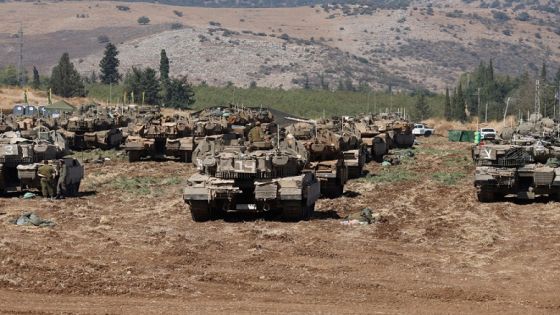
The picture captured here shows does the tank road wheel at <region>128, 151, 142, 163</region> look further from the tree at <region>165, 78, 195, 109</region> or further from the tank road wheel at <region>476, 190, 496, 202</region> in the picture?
the tree at <region>165, 78, 195, 109</region>

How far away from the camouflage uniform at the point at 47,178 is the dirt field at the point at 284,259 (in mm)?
865

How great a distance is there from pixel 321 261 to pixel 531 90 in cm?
9140

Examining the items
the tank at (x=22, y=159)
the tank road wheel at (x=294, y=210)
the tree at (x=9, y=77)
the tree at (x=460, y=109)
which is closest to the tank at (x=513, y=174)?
the tank road wheel at (x=294, y=210)

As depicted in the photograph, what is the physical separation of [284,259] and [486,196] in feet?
37.8

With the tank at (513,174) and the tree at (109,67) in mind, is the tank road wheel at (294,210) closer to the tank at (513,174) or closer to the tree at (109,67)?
the tank at (513,174)

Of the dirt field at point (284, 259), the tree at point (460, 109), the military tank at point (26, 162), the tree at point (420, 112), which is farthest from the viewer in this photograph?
the tree at point (420, 112)

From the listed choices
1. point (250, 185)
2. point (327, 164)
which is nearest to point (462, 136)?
point (327, 164)

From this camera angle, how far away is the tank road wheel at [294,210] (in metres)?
25.5

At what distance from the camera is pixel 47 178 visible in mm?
31141

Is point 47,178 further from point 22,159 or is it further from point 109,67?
point 109,67

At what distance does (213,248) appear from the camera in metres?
21.8

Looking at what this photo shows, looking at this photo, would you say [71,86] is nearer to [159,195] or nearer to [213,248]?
[159,195]

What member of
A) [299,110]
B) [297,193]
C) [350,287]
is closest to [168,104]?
[299,110]

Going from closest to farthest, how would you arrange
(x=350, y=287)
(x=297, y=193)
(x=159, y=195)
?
(x=350, y=287) < (x=297, y=193) < (x=159, y=195)
